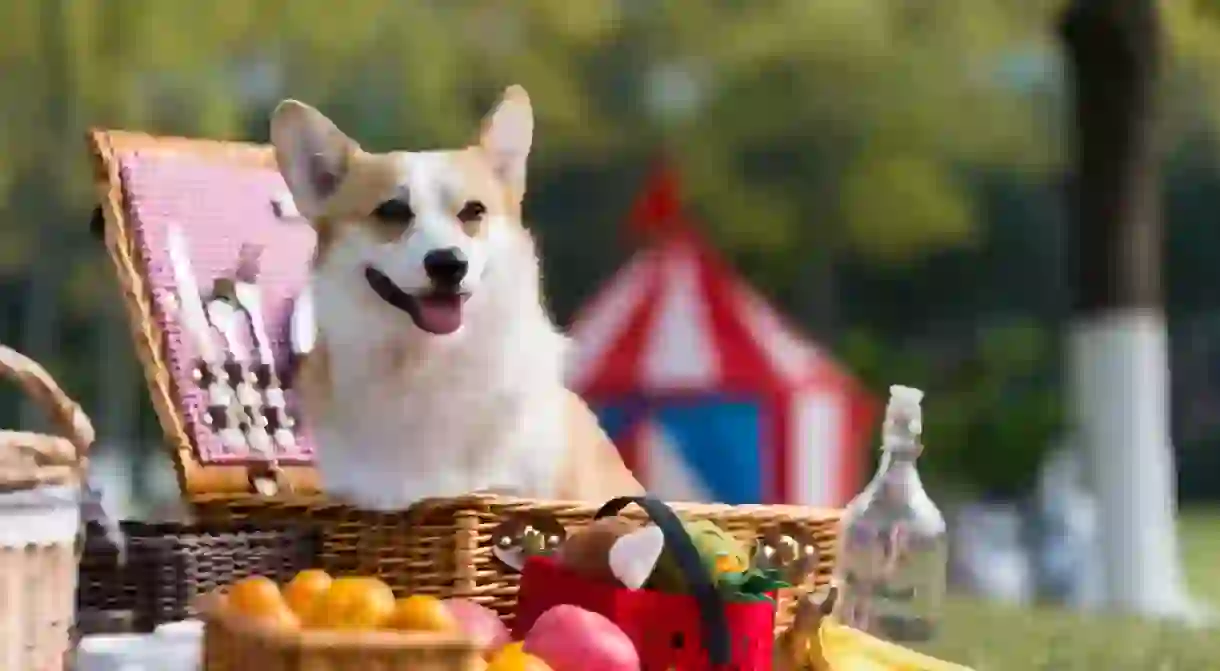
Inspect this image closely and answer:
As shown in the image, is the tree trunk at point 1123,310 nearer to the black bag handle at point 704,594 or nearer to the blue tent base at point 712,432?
the blue tent base at point 712,432

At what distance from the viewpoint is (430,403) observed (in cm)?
116

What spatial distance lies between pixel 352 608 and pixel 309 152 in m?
0.54

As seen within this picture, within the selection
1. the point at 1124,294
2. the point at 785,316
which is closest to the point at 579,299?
the point at 785,316

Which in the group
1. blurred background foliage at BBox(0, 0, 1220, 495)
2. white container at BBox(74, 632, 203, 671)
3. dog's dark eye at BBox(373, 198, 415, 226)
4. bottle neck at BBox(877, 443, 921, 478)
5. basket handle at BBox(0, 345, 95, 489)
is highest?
blurred background foliage at BBox(0, 0, 1220, 495)

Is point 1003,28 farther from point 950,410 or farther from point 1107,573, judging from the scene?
point 1107,573

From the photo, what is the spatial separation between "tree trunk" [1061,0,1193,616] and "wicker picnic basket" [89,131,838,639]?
5.92ft

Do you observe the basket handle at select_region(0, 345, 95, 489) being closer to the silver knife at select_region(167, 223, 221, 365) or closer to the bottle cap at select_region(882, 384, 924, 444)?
the silver knife at select_region(167, 223, 221, 365)

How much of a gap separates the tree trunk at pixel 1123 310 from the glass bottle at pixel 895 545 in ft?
4.64

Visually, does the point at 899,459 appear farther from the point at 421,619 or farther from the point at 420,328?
the point at 421,619

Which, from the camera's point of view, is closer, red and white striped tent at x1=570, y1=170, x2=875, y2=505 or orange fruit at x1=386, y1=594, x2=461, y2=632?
orange fruit at x1=386, y1=594, x2=461, y2=632

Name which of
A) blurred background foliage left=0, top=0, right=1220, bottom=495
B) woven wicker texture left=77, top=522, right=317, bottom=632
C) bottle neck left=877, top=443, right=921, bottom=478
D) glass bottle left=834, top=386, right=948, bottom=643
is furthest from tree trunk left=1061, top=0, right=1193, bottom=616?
woven wicker texture left=77, top=522, right=317, bottom=632

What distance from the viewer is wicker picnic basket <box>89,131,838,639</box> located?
1.10 m

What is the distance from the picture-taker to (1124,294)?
2.88 m

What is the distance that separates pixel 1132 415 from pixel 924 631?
142cm
